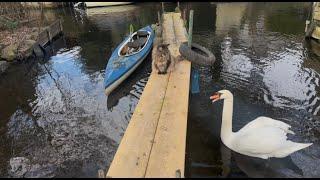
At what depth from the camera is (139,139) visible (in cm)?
709

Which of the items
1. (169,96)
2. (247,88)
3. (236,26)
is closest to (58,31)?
(236,26)

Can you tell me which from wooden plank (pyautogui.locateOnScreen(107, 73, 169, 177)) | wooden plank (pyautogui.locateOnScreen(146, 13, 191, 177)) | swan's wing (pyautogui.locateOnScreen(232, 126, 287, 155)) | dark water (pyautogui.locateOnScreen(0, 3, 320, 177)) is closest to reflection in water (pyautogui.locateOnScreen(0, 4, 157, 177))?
dark water (pyautogui.locateOnScreen(0, 3, 320, 177))

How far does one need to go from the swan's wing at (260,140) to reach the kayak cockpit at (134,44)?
8.02 m

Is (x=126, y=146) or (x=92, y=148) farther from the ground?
(x=126, y=146)

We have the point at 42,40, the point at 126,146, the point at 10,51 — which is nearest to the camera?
the point at 126,146

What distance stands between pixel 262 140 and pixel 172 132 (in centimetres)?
192

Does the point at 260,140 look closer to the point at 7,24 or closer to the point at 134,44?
→ the point at 134,44

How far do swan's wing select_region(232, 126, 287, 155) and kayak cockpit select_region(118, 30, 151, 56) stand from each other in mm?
8017

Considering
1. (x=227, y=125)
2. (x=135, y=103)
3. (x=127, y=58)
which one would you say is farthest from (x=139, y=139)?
(x=127, y=58)

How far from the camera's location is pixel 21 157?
942 cm

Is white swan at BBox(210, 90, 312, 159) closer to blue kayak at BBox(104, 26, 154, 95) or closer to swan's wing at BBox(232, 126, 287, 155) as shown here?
swan's wing at BBox(232, 126, 287, 155)

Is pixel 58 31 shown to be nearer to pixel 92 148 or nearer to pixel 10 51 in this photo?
pixel 10 51

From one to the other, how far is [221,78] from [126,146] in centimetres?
816

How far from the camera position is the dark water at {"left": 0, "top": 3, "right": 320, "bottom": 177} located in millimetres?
8711
